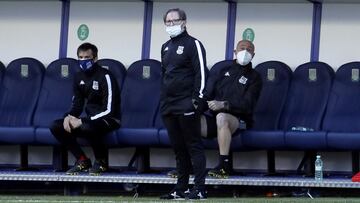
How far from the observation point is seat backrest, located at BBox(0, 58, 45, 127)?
14094 millimetres

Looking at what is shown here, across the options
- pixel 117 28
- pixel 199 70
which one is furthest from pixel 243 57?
pixel 117 28

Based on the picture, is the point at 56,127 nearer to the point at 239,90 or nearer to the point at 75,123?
the point at 75,123

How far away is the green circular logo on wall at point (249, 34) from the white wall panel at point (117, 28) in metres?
1.25

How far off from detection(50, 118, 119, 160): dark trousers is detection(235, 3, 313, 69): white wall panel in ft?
6.46

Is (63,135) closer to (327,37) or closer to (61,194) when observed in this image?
(61,194)

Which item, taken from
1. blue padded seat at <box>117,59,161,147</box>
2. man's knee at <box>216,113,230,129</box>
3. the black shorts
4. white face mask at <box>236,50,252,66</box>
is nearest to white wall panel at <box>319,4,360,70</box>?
white face mask at <box>236,50,252,66</box>

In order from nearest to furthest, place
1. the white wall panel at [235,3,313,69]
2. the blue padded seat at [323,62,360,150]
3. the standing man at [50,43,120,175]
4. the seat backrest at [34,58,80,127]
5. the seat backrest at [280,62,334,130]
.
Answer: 1. the standing man at [50,43,120,175]
2. the blue padded seat at [323,62,360,150]
3. the seat backrest at [280,62,334,130]
4. the white wall panel at [235,3,313,69]
5. the seat backrest at [34,58,80,127]

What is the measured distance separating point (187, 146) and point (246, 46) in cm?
178

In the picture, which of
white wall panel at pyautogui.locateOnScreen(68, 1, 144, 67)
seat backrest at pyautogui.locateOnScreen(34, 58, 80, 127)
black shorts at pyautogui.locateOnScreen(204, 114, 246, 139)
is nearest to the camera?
black shorts at pyautogui.locateOnScreen(204, 114, 246, 139)

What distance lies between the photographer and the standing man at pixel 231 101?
41.4 feet

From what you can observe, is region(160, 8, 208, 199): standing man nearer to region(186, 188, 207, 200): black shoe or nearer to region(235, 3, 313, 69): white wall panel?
region(186, 188, 207, 200): black shoe

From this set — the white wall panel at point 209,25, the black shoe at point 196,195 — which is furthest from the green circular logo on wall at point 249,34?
the black shoe at point 196,195

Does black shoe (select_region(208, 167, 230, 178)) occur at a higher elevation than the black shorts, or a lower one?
lower

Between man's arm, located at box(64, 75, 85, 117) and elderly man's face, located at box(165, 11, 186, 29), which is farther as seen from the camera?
man's arm, located at box(64, 75, 85, 117)
